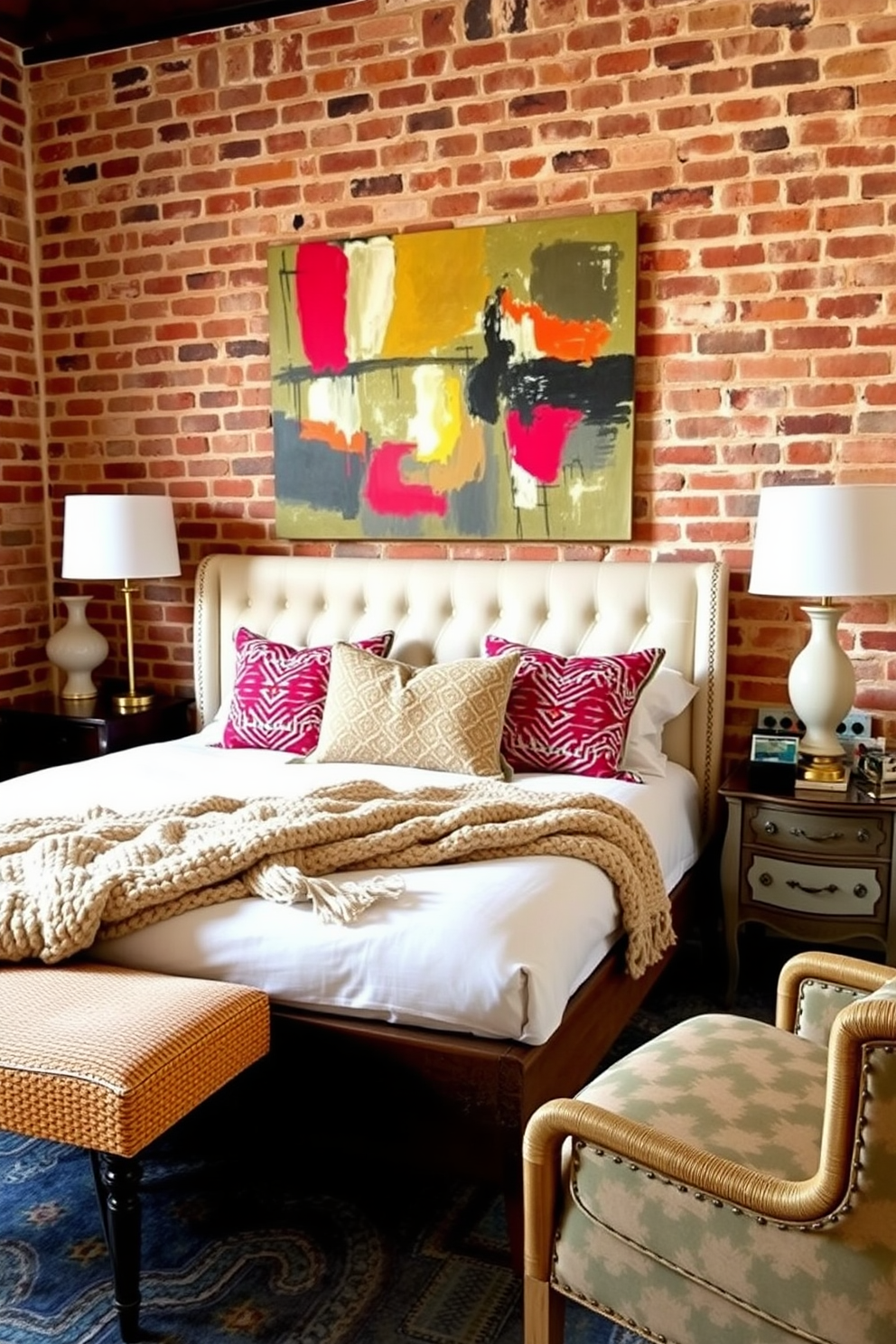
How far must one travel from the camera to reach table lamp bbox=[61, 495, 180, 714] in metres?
4.07

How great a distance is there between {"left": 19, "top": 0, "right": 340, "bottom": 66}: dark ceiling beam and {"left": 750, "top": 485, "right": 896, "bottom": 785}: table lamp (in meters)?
2.44

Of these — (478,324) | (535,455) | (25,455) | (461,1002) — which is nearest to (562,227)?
(478,324)

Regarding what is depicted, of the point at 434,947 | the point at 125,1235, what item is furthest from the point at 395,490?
the point at 125,1235

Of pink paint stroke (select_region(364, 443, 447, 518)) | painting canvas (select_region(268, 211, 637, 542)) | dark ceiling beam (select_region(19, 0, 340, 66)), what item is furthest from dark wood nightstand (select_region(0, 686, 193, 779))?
dark ceiling beam (select_region(19, 0, 340, 66))

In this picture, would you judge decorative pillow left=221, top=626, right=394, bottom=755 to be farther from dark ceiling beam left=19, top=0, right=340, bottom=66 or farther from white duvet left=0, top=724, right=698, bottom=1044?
dark ceiling beam left=19, top=0, right=340, bottom=66

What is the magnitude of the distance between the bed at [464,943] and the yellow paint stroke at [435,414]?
2.51 ft

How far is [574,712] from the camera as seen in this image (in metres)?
3.36

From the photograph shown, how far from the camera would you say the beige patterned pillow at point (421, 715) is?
3.29 metres

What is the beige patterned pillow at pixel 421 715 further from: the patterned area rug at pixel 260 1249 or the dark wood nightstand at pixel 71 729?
the patterned area rug at pixel 260 1249

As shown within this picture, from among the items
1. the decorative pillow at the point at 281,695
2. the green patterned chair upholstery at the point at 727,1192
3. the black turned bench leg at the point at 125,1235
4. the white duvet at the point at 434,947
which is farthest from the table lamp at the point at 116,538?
the green patterned chair upholstery at the point at 727,1192

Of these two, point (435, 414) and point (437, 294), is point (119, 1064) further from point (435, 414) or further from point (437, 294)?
point (437, 294)

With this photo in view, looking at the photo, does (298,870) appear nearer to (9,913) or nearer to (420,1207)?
(9,913)

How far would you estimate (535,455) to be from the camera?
382 cm

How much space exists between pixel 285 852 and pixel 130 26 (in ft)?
11.0
